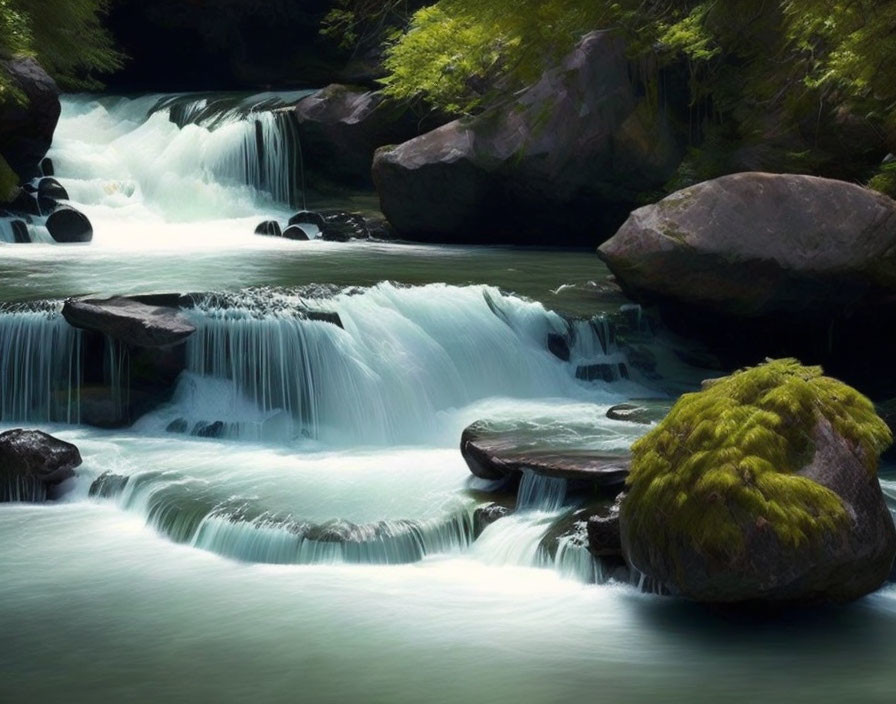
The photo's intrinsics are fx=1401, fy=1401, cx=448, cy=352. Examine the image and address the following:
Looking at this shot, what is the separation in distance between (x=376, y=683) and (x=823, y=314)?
7722 millimetres

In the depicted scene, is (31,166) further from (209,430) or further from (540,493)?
(540,493)

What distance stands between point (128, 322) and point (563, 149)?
338 inches

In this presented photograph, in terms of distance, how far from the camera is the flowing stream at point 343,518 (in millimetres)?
7180

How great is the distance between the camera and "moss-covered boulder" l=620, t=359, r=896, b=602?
24.3ft

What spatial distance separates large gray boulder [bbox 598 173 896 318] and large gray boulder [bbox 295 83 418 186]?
409 inches

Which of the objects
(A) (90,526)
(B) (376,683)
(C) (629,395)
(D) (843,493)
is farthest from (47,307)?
(D) (843,493)

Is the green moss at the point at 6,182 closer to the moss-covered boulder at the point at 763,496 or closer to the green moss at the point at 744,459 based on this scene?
the green moss at the point at 744,459

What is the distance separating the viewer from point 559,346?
1405 centimetres

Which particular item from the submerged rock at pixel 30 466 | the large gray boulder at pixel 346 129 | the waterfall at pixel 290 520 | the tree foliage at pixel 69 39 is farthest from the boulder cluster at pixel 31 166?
the waterfall at pixel 290 520

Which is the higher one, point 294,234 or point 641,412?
point 294,234

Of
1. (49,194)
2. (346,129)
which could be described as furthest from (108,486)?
(346,129)

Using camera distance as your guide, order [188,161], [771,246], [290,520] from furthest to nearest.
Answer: [188,161]
[771,246]
[290,520]

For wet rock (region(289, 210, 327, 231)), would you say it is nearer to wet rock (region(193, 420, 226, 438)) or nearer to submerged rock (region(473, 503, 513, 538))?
wet rock (region(193, 420, 226, 438))

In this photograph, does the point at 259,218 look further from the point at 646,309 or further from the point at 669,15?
the point at 646,309
